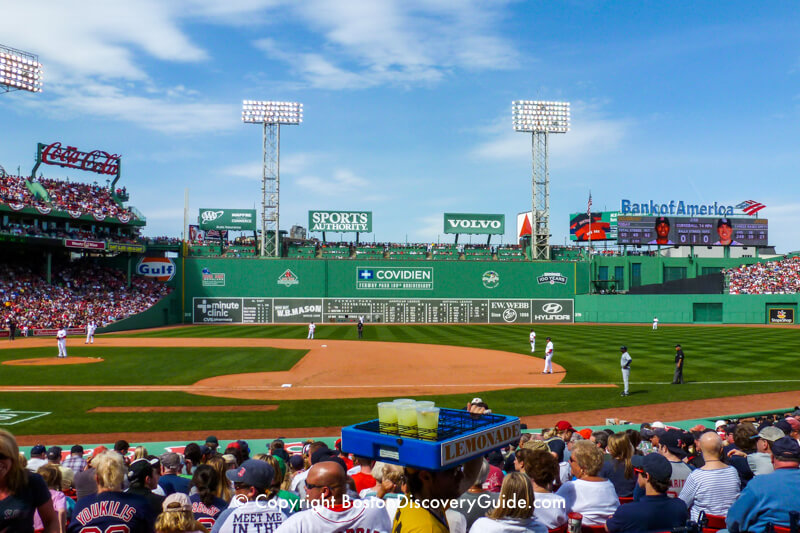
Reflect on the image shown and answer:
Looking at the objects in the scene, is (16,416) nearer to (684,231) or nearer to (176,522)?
(176,522)

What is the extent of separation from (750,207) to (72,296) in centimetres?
7909

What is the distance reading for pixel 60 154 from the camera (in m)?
56.7

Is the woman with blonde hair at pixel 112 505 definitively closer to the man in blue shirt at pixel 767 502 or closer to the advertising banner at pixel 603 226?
the man in blue shirt at pixel 767 502

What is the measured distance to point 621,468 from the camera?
6406mm

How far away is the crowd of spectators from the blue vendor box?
160ft

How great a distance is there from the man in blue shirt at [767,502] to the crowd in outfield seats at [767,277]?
6106 centimetres

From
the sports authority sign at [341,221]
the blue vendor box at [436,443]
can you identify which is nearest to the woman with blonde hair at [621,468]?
the blue vendor box at [436,443]

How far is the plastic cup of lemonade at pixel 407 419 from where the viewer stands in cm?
319

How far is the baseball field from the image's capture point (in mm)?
15922

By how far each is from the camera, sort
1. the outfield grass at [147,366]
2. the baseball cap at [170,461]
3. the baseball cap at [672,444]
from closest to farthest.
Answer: the baseball cap at [672,444], the baseball cap at [170,461], the outfield grass at [147,366]

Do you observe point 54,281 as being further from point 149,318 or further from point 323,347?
point 323,347

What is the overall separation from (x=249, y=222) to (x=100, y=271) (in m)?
17.3

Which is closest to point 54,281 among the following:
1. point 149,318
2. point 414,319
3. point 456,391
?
point 149,318

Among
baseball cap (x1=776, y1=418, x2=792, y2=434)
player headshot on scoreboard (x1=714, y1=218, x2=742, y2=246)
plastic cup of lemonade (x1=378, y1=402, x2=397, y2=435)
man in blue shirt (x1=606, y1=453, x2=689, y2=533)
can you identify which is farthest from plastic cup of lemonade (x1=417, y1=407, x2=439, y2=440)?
player headshot on scoreboard (x1=714, y1=218, x2=742, y2=246)
